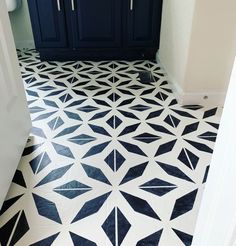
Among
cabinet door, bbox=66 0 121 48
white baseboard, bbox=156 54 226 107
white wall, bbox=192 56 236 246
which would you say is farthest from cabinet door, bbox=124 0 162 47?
white wall, bbox=192 56 236 246

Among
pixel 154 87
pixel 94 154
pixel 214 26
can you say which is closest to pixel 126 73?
pixel 154 87

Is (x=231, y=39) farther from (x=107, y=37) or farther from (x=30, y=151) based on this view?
(x=30, y=151)

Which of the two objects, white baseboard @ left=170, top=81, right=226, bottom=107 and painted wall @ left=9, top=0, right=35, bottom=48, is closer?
white baseboard @ left=170, top=81, right=226, bottom=107

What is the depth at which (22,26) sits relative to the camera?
131 inches

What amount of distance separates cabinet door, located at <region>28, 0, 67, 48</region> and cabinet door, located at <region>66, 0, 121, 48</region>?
10 centimetres

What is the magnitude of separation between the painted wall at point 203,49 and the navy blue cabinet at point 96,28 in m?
0.52

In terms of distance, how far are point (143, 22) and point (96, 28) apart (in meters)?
0.50

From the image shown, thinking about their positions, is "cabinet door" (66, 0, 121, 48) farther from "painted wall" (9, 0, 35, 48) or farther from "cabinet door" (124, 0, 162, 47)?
"painted wall" (9, 0, 35, 48)

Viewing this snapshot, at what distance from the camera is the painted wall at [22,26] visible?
3.23 metres

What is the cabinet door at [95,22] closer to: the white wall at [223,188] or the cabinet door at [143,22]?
the cabinet door at [143,22]

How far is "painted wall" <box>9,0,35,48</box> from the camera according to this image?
10.6 feet

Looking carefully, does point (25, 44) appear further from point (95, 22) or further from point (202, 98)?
point (202, 98)

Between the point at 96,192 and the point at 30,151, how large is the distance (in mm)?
540

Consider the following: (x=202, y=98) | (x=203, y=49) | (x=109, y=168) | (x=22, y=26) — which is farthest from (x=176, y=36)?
(x=22, y=26)
